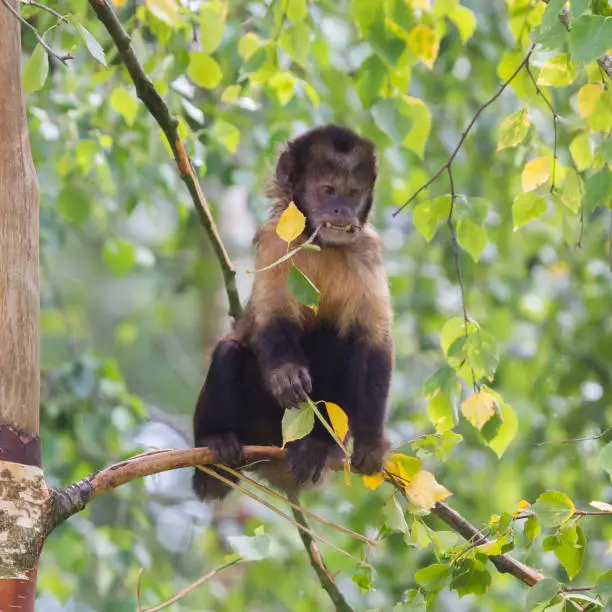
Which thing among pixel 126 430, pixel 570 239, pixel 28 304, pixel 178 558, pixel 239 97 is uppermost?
pixel 239 97

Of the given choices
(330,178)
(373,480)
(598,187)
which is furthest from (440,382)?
(330,178)

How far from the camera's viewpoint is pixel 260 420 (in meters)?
4.60

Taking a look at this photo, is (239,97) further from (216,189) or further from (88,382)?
(216,189)

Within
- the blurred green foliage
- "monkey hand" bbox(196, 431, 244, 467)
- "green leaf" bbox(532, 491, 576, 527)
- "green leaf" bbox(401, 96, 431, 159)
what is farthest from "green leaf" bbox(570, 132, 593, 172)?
"monkey hand" bbox(196, 431, 244, 467)

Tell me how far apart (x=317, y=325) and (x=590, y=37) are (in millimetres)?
2094

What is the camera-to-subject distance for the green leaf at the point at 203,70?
4238 mm

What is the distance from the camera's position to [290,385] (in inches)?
157

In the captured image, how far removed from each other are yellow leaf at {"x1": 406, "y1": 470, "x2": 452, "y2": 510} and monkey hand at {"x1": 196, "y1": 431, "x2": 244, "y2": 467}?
0.85 m

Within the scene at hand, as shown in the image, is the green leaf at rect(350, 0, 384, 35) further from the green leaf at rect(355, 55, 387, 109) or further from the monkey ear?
the monkey ear

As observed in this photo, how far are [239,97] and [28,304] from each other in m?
2.28

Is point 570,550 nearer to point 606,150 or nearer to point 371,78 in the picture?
point 606,150

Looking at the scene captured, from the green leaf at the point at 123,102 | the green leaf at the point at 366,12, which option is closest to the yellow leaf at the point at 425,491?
the green leaf at the point at 366,12

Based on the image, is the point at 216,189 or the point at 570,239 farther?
the point at 216,189

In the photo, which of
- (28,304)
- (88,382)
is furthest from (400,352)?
(28,304)
